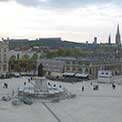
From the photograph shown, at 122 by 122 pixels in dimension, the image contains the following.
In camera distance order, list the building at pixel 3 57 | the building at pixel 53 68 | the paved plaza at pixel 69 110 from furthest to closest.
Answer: the building at pixel 53 68 < the building at pixel 3 57 < the paved plaza at pixel 69 110

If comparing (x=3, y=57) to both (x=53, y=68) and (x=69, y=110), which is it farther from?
(x=69, y=110)

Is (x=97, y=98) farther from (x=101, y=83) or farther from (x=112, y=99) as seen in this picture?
(x=101, y=83)

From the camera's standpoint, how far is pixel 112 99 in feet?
124

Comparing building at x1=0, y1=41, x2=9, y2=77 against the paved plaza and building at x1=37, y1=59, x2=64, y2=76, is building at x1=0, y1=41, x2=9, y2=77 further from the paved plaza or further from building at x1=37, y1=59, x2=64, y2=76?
the paved plaza

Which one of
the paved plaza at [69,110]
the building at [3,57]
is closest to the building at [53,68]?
the building at [3,57]

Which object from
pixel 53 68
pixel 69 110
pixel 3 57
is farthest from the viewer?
pixel 53 68

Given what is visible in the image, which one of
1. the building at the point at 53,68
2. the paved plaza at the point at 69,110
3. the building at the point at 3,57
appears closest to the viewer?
the paved plaza at the point at 69,110

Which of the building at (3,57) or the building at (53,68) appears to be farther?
the building at (53,68)

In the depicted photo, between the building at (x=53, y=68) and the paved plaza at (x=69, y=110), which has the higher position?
the building at (x=53, y=68)

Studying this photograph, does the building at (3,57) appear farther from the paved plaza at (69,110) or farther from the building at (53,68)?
the paved plaza at (69,110)

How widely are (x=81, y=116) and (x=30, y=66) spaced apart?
49038 mm

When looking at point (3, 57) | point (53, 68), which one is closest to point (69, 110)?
point (3, 57)

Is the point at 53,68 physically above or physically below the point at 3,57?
below

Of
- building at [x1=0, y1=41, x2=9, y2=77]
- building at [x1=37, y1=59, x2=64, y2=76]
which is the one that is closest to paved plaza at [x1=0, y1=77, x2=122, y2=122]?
building at [x1=0, y1=41, x2=9, y2=77]
